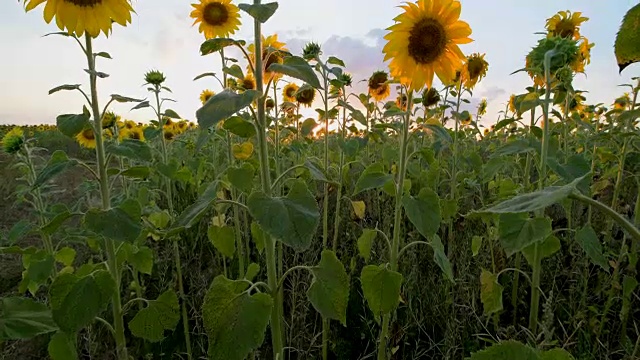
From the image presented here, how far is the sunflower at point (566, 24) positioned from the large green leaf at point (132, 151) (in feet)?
7.72

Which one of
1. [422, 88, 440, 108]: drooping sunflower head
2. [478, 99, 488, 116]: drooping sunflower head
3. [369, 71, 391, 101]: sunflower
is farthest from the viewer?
[478, 99, 488, 116]: drooping sunflower head

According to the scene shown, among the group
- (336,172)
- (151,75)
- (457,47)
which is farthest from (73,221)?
(457,47)

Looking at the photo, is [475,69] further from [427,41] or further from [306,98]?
[427,41]

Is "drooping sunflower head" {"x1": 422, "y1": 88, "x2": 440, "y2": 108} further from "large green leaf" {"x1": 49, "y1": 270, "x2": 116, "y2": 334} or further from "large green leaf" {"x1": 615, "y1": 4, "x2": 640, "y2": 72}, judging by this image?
"large green leaf" {"x1": 615, "y1": 4, "x2": 640, "y2": 72}

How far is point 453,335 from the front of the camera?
161 cm

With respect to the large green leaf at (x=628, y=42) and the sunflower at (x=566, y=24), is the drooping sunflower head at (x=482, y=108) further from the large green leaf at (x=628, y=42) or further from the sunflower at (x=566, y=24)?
the large green leaf at (x=628, y=42)

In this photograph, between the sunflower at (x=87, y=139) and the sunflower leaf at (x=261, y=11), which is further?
the sunflower at (x=87, y=139)

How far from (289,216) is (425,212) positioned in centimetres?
56

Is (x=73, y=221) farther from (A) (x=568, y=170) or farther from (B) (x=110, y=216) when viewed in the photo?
(A) (x=568, y=170)

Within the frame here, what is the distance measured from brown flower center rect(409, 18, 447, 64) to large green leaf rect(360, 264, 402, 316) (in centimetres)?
97

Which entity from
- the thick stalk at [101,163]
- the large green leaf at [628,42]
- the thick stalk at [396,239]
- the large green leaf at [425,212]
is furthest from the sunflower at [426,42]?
the large green leaf at [628,42]

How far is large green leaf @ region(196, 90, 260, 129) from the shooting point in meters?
0.94

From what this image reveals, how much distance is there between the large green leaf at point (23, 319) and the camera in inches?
49.8

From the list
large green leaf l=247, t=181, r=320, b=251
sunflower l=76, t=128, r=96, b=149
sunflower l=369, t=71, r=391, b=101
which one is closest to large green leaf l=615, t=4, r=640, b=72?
large green leaf l=247, t=181, r=320, b=251
